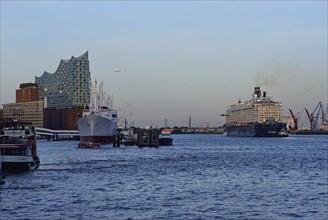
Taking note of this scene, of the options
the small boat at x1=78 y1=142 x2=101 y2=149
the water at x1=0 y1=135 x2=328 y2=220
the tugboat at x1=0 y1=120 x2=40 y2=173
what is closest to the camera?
the water at x1=0 y1=135 x2=328 y2=220

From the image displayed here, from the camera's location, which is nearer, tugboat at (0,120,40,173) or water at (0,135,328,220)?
water at (0,135,328,220)

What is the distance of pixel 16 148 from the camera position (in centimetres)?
5778

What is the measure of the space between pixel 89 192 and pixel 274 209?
1450 centimetres

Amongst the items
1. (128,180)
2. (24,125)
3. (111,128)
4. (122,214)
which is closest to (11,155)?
(24,125)

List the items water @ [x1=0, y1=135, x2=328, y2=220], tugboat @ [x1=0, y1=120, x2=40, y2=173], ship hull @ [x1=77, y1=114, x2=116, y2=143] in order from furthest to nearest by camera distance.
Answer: ship hull @ [x1=77, y1=114, x2=116, y2=143]
tugboat @ [x1=0, y1=120, x2=40, y2=173]
water @ [x1=0, y1=135, x2=328, y2=220]

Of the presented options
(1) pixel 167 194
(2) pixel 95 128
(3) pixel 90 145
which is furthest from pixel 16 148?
(2) pixel 95 128

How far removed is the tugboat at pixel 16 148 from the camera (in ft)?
188

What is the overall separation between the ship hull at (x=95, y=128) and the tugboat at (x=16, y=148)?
71.9 m

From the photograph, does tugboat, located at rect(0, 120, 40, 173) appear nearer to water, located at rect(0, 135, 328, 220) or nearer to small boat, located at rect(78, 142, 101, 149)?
water, located at rect(0, 135, 328, 220)

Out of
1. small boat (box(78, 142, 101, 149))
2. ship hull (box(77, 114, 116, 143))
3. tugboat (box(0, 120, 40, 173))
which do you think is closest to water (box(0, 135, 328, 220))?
tugboat (box(0, 120, 40, 173))

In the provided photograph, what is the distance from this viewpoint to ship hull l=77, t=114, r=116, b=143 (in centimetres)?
13630

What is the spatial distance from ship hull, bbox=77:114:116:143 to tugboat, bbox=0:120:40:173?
71948 mm

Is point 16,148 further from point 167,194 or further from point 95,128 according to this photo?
point 95,128

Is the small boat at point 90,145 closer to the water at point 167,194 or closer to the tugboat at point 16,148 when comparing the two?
the tugboat at point 16,148
